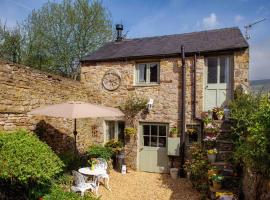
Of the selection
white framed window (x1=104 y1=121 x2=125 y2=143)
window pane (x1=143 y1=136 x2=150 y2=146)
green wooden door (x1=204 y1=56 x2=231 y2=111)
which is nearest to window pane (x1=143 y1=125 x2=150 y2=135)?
window pane (x1=143 y1=136 x2=150 y2=146)

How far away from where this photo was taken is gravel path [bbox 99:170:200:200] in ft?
25.6

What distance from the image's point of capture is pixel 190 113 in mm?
10391

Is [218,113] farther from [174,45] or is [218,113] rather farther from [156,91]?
[174,45]

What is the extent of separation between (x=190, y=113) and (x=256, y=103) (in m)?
2.89

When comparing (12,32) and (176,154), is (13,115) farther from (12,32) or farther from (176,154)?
(12,32)

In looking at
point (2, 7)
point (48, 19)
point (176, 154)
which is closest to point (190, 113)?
point (176, 154)

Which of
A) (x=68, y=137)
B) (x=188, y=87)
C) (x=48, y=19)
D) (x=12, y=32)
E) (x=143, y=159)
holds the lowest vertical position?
(x=143, y=159)

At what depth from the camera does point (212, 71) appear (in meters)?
10.4

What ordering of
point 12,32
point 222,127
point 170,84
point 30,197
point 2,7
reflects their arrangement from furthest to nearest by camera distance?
point 12,32 → point 2,7 → point 170,84 → point 222,127 → point 30,197

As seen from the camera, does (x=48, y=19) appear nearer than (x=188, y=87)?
No

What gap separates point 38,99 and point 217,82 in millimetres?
6560

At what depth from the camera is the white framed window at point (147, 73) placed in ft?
36.7

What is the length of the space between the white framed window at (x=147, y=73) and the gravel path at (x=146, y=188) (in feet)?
12.4

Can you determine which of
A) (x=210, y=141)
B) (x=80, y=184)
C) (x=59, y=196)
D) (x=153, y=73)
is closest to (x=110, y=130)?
(x=153, y=73)
